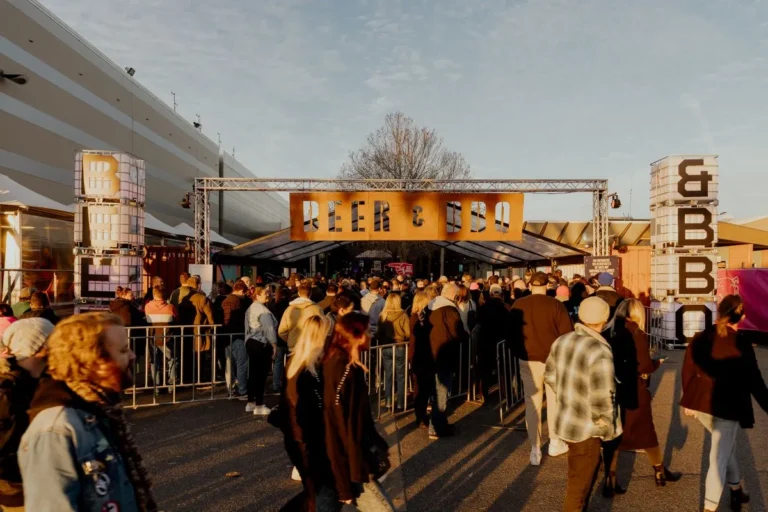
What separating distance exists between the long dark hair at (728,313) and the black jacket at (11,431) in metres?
4.60

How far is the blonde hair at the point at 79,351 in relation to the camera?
2.05 m

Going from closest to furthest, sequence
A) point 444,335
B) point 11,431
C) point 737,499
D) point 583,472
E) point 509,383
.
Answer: point 11,431
point 583,472
point 737,499
point 444,335
point 509,383

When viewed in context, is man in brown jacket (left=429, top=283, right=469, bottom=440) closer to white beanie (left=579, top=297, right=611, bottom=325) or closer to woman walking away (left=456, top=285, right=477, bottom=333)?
woman walking away (left=456, top=285, right=477, bottom=333)

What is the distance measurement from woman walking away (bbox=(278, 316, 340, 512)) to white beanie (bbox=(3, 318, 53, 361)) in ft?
4.34

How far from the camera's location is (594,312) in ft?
12.7

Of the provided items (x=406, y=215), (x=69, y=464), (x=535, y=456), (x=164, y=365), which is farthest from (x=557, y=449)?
(x=406, y=215)

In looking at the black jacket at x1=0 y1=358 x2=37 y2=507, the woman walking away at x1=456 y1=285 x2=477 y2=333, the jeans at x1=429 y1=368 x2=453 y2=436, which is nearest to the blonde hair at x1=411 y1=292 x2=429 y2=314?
the jeans at x1=429 y1=368 x2=453 y2=436

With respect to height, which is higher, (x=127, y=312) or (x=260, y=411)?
(x=127, y=312)

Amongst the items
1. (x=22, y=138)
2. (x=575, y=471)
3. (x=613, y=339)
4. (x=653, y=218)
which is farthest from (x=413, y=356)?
(x=22, y=138)

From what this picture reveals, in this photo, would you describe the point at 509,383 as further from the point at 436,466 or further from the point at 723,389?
the point at 723,389

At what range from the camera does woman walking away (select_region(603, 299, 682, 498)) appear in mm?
4539

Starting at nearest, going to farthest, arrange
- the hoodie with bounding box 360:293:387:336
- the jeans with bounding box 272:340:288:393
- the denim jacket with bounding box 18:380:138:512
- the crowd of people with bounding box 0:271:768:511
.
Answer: the denim jacket with bounding box 18:380:138:512 < the crowd of people with bounding box 0:271:768:511 < the jeans with bounding box 272:340:288:393 < the hoodie with bounding box 360:293:387:336

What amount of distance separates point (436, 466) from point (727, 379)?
2.72 m

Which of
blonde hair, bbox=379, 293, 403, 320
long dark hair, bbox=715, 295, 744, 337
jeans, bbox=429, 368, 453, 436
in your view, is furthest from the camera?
blonde hair, bbox=379, 293, 403, 320
